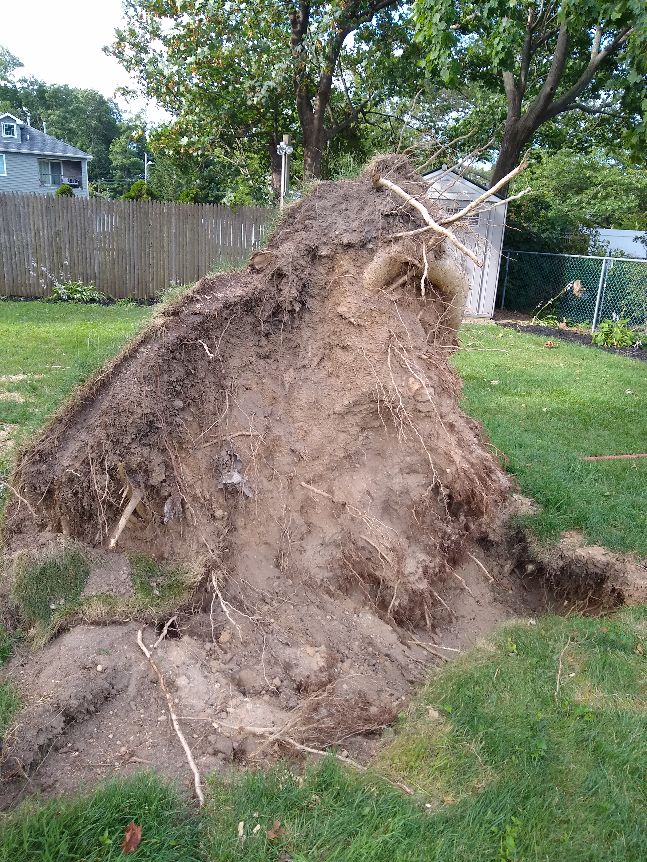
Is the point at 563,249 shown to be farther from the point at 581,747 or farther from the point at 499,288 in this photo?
the point at 581,747

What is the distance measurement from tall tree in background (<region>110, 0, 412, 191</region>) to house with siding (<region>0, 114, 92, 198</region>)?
2351 cm

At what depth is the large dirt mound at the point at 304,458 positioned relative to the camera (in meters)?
3.87

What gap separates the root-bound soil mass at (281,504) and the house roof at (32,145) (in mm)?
38389

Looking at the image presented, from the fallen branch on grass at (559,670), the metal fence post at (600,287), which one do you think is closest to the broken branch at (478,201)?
the fallen branch on grass at (559,670)

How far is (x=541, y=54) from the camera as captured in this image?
1784 centimetres

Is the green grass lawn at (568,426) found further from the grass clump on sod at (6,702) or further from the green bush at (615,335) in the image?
the grass clump on sod at (6,702)

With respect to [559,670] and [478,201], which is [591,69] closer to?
[478,201]

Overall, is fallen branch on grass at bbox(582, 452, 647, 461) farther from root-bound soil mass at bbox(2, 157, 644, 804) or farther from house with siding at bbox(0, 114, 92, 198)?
house with siding at bbox(0, 114, 92, 198)

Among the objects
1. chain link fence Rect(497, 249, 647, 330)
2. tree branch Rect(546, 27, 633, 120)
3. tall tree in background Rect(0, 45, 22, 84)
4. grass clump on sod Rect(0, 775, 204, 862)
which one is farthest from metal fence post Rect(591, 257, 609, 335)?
tall tree in background Rect(0, 45, 22, 84)

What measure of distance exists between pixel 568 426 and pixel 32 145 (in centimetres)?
3856

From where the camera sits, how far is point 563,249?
19047 mm

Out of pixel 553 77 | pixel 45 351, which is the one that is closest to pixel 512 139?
pixel 553 77

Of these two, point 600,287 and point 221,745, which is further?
point 600,287

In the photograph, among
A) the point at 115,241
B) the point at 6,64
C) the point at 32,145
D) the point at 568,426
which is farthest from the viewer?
the point at 6,64
